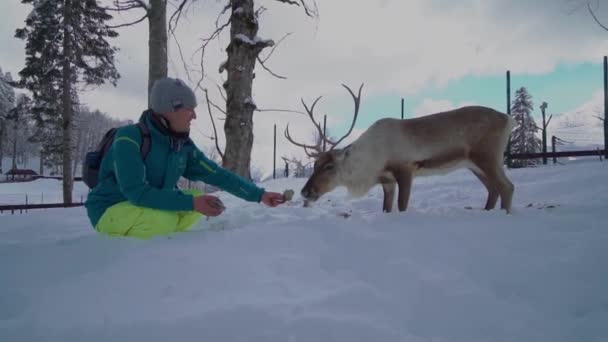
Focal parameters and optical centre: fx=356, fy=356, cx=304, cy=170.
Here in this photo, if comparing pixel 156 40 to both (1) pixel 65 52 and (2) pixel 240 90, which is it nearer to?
(2) pixel 240 90

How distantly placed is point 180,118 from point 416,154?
2931mm

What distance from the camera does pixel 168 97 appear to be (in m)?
2.37

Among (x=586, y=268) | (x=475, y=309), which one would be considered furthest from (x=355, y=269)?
(x=586, y=268)

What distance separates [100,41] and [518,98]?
87.1 feet

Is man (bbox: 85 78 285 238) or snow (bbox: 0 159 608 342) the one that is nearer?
snow (bbox: 0 159 608 342)

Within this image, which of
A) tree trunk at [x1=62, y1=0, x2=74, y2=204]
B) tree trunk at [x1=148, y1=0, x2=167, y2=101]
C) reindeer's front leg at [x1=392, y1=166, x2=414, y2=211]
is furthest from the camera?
tree trunk at [x1=62, y1=0, x2=74, y2=204]

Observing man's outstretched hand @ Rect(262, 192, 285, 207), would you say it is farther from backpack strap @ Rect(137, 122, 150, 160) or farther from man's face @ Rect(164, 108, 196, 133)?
backpack strap @ Rect(137, 122, 150, 160)

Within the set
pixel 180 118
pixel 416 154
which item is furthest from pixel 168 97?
pixel 416 154

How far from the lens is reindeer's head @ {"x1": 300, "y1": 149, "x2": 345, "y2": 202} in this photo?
4.49 m

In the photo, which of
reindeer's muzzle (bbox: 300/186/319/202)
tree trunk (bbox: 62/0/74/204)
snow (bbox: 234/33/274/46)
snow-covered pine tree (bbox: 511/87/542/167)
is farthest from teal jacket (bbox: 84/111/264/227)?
snow-covered pine tree (bbox: 511/87/542/167)

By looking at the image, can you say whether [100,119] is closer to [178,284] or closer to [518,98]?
[518,98]

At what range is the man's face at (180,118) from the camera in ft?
7.98

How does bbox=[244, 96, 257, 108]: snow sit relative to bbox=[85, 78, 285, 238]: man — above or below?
above

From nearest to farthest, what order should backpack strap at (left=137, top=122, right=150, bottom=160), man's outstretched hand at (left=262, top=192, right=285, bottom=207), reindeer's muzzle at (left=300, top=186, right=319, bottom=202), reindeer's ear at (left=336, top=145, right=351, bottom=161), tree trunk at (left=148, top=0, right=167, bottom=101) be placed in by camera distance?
backpack strap at (left=137, top=122, right=150, bottom=160) → man's outstretched hand at (left=262, top=192, right=285, bottom=207) → reindeer's muzzle at (left=300, top=186, right=319, bottom=202) → reindeer's ear at (left=336, top=145, right=351, bottom=161) → tree trunk at (left=148, top=0, right=167, bottom=101)
